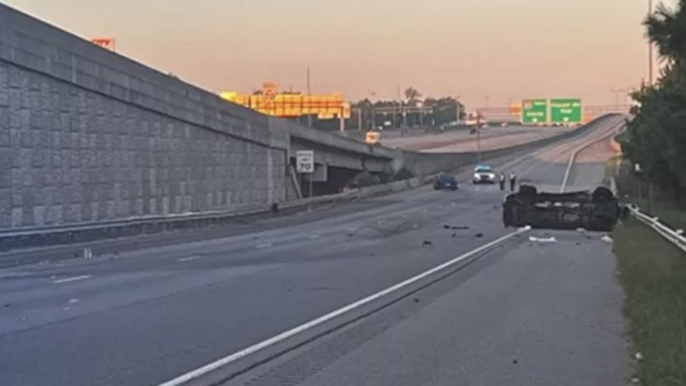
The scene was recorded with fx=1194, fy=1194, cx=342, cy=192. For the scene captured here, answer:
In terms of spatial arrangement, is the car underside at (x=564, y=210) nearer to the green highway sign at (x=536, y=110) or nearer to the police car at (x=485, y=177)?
the police car at (x=485, y=177)

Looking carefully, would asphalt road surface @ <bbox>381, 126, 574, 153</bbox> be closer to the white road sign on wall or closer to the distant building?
the distant building

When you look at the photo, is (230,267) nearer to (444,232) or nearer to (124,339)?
(124,339)

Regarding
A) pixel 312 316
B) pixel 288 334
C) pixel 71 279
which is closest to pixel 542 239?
pixel 71 279

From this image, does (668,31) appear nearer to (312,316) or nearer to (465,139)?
Result: (312,316)

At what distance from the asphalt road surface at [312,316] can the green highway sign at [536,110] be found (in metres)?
118

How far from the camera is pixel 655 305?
51.0 feet

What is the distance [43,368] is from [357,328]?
437 cm

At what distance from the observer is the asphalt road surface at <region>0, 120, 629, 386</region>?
1078cm

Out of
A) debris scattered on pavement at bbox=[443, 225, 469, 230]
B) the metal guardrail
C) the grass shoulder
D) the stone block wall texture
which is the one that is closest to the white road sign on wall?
the stone block wall texture

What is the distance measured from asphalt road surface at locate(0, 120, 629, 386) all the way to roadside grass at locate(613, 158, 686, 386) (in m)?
0.28

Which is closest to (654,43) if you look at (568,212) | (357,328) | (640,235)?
(357,328)

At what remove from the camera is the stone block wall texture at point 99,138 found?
36156 millimetres

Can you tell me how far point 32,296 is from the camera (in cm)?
1822

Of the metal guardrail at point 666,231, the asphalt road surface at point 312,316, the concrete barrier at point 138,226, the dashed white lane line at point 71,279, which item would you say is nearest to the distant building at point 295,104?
the concrete barrier at point 138,226
